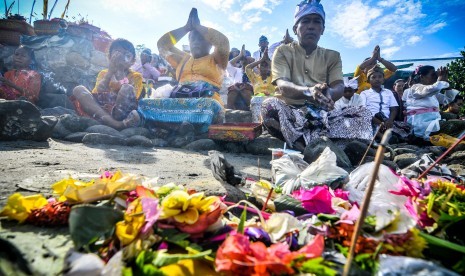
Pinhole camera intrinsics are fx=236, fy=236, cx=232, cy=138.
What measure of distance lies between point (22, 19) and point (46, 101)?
4.61 meters

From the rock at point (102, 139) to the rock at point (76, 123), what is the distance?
0.67 m

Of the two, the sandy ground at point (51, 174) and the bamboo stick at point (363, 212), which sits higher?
the bamboo stick at point (363, 212)

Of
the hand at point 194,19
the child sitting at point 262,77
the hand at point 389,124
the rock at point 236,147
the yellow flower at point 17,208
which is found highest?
the hand at point 194,19

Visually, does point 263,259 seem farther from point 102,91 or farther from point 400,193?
point 102,91

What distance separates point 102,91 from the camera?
4457mm

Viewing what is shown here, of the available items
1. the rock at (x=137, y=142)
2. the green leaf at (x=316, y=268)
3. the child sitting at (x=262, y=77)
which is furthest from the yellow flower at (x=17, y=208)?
the child sitting at (x=262, y=77)

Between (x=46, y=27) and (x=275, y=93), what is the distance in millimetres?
9009

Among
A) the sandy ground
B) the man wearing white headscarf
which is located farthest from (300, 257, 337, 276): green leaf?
the man wearing white headscarf

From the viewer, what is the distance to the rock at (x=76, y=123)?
3.84 meters

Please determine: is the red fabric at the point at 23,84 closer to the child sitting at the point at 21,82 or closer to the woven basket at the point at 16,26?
the child sitting at the point at 21,82

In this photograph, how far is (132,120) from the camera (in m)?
4.30

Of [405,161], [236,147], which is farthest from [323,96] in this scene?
[236,147]

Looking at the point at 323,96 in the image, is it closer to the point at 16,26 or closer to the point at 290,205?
the point at 290,205

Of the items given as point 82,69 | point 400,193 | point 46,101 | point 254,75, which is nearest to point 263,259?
point 400,193
